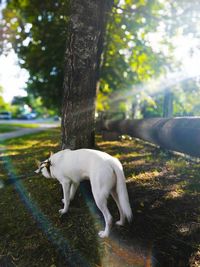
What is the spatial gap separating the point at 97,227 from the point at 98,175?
2.60ft

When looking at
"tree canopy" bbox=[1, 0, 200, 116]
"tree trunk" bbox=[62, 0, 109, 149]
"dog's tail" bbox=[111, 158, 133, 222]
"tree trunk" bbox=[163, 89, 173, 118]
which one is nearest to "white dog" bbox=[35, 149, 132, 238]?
"dog's tail" bbox=[111, 158, 133, 222]

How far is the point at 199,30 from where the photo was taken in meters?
9.65

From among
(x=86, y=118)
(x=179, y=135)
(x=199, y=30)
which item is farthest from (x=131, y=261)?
(x=199, y=30)

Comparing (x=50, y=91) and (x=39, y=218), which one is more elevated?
(x=50, y=91)

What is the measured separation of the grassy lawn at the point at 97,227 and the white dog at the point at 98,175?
0.76 feet

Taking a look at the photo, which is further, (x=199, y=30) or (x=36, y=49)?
(x=36, y=49)

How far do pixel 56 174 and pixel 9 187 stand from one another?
6.18ft

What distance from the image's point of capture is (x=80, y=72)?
398 cm

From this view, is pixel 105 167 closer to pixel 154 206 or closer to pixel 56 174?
pixel 56 174

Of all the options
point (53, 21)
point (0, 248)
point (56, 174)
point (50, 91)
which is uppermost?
point (53, 21)

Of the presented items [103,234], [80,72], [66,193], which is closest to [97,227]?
[103,234]

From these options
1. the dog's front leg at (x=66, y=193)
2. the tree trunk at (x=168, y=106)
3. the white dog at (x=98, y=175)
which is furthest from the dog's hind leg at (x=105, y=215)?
the tree trunk at (x=168, y=106)

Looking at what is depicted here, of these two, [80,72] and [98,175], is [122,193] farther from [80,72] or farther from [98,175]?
[80,72]

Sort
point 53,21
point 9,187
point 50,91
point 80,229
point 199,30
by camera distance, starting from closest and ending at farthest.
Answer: point 80,229
point 9,187
point 199,30
point 53,21
point 50,91
